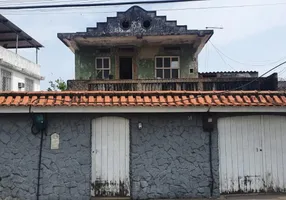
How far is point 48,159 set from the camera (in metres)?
10.3

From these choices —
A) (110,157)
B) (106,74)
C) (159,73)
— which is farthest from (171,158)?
(106,74)

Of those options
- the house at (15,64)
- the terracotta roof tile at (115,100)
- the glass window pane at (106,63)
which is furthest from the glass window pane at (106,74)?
the terracotta roof tile at (115,100)

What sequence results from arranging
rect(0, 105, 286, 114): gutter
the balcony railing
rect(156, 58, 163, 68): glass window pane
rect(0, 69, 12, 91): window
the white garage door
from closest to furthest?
1. rect(0, 105, 286, 114): gutter
2. the white garage door
3. the balcony railing
4. rect(156, 58, 163, 68): glass window pane
5. rect(0, 69, 12, 91): window

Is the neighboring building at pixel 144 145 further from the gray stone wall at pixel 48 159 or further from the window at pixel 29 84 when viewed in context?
the window at pixel 29 84

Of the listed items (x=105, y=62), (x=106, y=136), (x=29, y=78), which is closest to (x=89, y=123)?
(x=106, y=136)

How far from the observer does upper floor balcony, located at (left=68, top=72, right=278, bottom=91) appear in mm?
15531

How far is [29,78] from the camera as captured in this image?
27.4 meters

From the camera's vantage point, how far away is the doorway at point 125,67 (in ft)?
65.5

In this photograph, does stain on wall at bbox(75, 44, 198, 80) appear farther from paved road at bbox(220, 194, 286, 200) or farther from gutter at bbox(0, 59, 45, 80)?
paved road at bbox(220, 194, 286, 200)

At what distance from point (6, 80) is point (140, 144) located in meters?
15.3

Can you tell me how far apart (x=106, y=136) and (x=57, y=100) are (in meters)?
1.71

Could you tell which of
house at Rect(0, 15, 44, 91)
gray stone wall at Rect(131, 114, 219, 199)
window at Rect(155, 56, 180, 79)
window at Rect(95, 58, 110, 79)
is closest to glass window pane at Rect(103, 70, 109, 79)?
window at Rect(95, 58, 110, 79)

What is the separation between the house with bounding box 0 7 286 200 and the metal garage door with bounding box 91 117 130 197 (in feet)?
0.09

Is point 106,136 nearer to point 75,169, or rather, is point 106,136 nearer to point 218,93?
point 75,169
